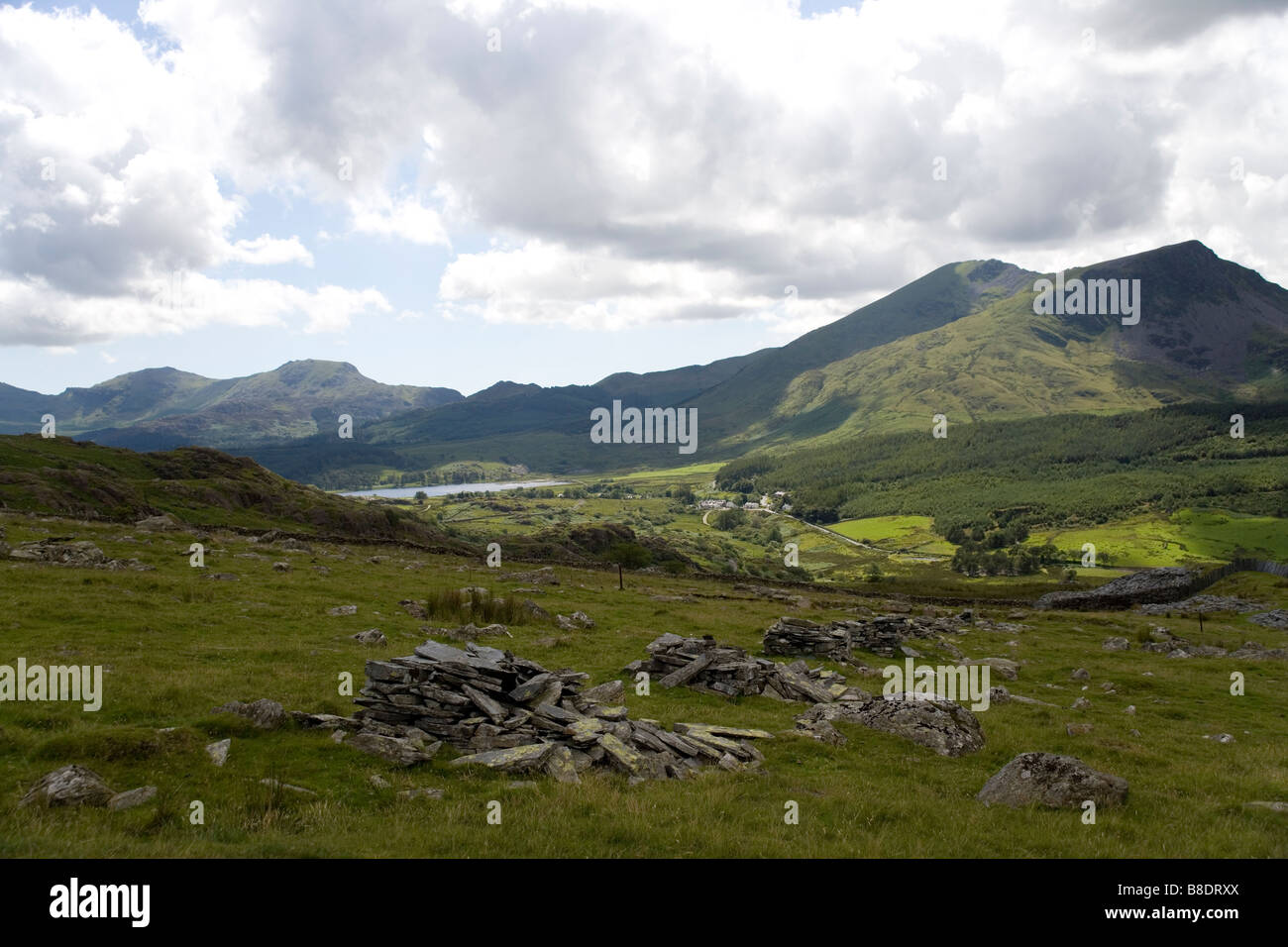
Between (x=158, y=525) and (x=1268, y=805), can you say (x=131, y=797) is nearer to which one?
(x=1268, y=805)

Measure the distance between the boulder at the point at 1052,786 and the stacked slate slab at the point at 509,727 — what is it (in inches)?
249

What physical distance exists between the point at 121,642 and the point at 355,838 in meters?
22.3

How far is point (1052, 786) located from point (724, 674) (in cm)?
1534

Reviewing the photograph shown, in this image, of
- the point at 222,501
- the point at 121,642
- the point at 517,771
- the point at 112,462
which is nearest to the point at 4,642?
the point at 121,642

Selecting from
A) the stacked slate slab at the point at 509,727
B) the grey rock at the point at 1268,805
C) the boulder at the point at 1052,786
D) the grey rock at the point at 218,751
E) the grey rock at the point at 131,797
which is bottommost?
the grey rock at the point at 1268,805

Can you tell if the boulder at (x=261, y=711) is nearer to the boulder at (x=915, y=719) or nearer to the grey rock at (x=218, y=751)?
the grey rock at (x=218, y=751)

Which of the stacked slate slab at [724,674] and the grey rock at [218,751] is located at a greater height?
the grey rock at [218,751]

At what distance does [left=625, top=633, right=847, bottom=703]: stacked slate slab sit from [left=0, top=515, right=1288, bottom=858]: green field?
1618mm

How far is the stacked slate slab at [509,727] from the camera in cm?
1783

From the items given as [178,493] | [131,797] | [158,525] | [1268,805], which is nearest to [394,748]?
[131,797]

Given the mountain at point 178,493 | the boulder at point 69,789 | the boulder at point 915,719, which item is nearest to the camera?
the boulder at point 69,789

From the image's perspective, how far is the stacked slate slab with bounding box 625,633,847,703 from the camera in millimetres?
29844

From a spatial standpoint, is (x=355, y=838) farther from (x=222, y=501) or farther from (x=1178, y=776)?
(x=222, y=501)

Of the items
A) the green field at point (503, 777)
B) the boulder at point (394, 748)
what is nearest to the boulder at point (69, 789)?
the green field at point (503, 777)
